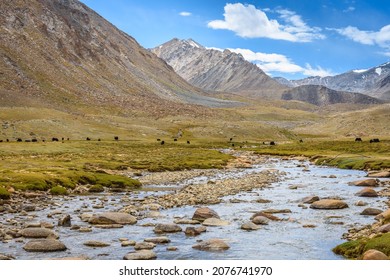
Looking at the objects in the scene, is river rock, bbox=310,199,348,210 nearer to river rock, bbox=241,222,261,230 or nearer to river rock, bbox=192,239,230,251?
river rock, bbox=241,222,261,230

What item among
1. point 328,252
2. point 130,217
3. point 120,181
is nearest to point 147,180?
point 120,181

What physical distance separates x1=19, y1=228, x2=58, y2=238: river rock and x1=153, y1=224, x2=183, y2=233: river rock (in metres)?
6.17

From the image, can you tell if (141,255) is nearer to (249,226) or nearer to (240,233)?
(240,233)

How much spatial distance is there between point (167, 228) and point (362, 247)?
1197cm

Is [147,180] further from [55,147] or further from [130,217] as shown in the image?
[55,147]

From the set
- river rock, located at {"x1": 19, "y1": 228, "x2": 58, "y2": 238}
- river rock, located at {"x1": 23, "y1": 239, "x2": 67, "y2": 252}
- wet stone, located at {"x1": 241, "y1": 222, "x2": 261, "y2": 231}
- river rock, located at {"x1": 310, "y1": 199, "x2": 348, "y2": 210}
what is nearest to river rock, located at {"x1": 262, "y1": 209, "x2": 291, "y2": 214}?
river rock, located at {"x1": 310, "y1": 199, "x2": 348, "y2": 210}

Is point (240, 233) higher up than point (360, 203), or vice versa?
point (360, 203)

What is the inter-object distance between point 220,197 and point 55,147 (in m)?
74.6

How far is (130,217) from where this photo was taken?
3325 cm

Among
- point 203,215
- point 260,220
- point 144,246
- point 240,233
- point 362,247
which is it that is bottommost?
point 240,233

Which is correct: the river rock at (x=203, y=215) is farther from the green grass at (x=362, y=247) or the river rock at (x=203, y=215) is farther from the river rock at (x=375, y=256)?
the river rock at (x=375, y=256)

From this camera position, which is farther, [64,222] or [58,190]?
[58,190]

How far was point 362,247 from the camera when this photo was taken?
23281mm

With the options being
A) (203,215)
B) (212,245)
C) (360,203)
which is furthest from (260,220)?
(360,203)
